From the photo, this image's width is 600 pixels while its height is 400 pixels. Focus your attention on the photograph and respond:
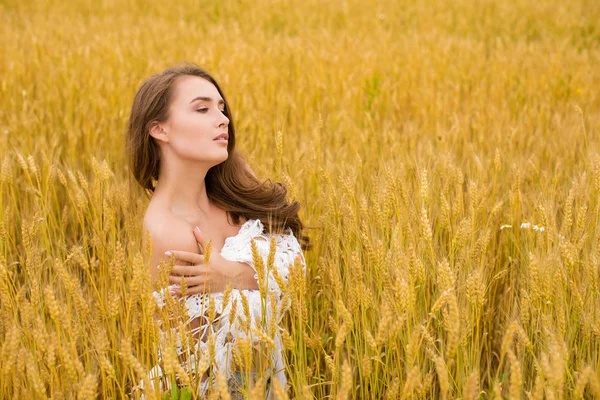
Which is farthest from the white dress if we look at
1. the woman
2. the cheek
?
the cheek

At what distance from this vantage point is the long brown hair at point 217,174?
1875 millimetres

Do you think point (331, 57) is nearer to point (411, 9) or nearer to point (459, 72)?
point (459, 72)

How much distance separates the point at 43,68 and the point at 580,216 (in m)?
3.51

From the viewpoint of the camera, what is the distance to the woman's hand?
1636mm

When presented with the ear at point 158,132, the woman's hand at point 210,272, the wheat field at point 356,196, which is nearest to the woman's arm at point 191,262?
the woman's hand at point 210,272

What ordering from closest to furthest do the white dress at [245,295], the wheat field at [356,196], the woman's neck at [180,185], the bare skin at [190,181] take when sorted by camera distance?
the wheat field at [356,196], the white dress at [245,295], the bare skin at [190,181], the woman's neck at [180,185]

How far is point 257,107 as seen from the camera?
3.43 metres

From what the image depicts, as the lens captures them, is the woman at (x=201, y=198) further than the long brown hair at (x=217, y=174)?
No

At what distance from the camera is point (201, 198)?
192cm

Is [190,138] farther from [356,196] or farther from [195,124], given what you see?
[356,196]

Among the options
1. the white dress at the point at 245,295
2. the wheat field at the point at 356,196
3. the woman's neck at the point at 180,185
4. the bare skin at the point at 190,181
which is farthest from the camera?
the woman's neck at the point at 180,185

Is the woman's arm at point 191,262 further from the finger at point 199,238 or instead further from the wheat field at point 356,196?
the wheat field at point 356,196

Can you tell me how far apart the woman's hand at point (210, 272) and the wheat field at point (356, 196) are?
168mm

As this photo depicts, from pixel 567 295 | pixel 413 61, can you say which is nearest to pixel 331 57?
pixel 413 61
